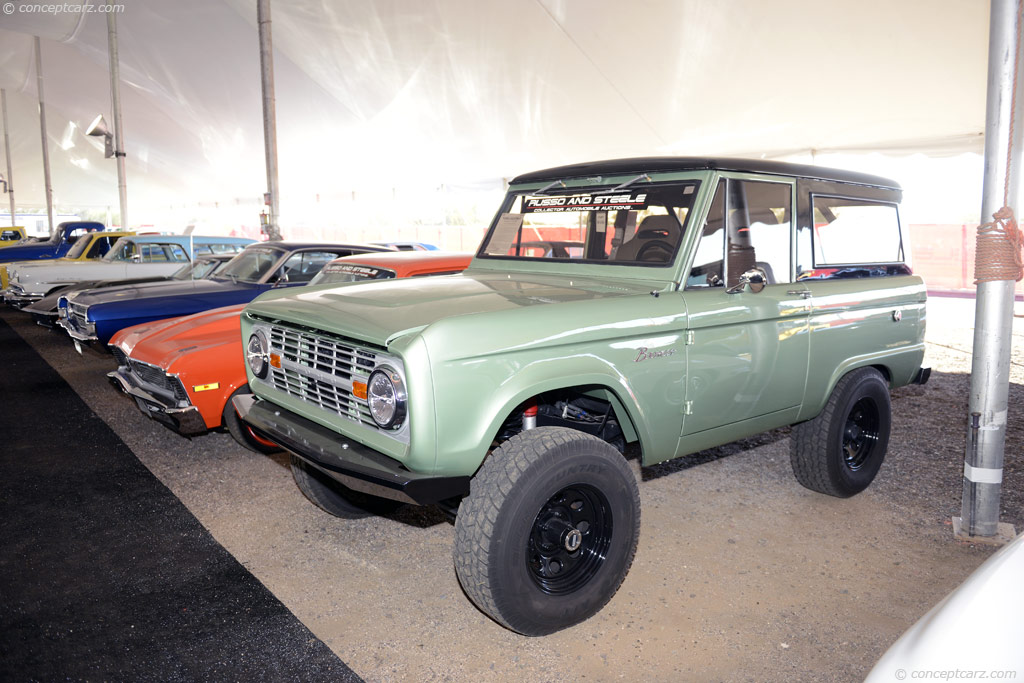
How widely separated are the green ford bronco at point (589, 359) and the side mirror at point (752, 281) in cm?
2

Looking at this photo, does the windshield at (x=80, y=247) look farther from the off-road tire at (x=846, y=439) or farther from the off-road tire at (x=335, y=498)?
the off-road tire at (x=846, y=439)

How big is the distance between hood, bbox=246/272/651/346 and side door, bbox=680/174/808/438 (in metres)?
0.36

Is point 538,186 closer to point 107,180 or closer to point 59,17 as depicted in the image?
point 59,17

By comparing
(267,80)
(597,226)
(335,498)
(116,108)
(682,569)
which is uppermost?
(116,108)

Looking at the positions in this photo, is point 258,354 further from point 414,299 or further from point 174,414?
point 174,414

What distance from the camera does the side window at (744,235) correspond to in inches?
142

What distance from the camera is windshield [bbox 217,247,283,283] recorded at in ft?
25.6

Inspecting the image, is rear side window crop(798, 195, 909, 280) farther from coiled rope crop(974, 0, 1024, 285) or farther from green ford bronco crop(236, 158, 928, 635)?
coiled rope crop(974, 0, 1024, 285)

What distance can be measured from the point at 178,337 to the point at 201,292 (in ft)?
7.29

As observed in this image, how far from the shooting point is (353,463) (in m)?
2.83

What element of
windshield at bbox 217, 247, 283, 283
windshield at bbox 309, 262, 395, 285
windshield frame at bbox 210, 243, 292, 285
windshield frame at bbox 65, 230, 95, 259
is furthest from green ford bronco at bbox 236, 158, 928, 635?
windshield frame at bbox 65, 230, 95, 259

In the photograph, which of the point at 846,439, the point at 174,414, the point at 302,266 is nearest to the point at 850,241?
the point at 846,439

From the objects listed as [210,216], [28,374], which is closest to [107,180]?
[210,216]

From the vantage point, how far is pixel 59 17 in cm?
2542
